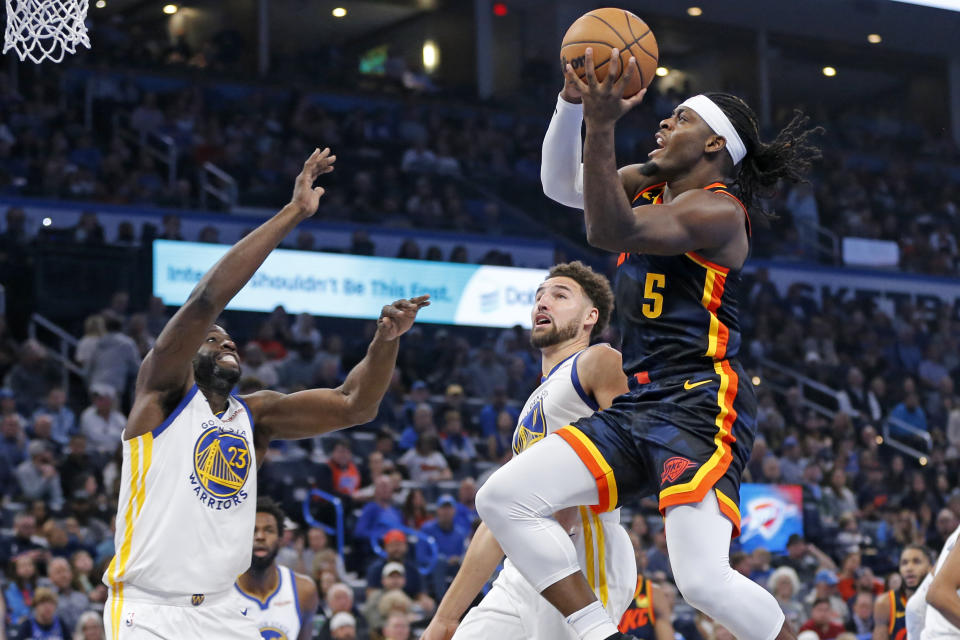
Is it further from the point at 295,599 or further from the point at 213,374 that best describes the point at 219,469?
the point at 295,599

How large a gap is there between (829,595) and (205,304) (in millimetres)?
10181

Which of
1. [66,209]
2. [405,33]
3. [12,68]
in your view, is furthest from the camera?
[405,33]

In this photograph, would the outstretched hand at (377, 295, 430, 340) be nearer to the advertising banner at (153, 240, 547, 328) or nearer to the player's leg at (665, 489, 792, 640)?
the player's leg at (665, 489, 792, 640)

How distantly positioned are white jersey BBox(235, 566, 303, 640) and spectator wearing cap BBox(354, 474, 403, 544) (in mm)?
5369

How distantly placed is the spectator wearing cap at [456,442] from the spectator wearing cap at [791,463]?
14.0 ft

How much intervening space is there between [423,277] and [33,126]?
19.9 ft

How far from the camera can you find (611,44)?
4.38 metres

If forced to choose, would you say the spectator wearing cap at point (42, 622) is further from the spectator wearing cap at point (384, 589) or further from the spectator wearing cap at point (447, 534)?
the spectator wearing cap at point (447, 534)

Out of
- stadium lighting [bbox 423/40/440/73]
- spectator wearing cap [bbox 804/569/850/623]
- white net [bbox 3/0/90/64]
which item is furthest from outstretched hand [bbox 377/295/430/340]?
stadium lighting [bbox 423/40/440/73]

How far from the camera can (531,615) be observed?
5023 mm

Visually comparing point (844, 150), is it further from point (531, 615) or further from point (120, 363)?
point (531, 615)

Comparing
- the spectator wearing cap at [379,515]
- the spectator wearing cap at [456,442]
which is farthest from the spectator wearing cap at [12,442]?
the spectator wearing cap at [456,442]

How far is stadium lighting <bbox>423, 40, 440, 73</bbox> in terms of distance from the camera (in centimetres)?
2770

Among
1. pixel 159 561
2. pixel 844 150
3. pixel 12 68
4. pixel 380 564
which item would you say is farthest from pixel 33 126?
pixel 844 150
